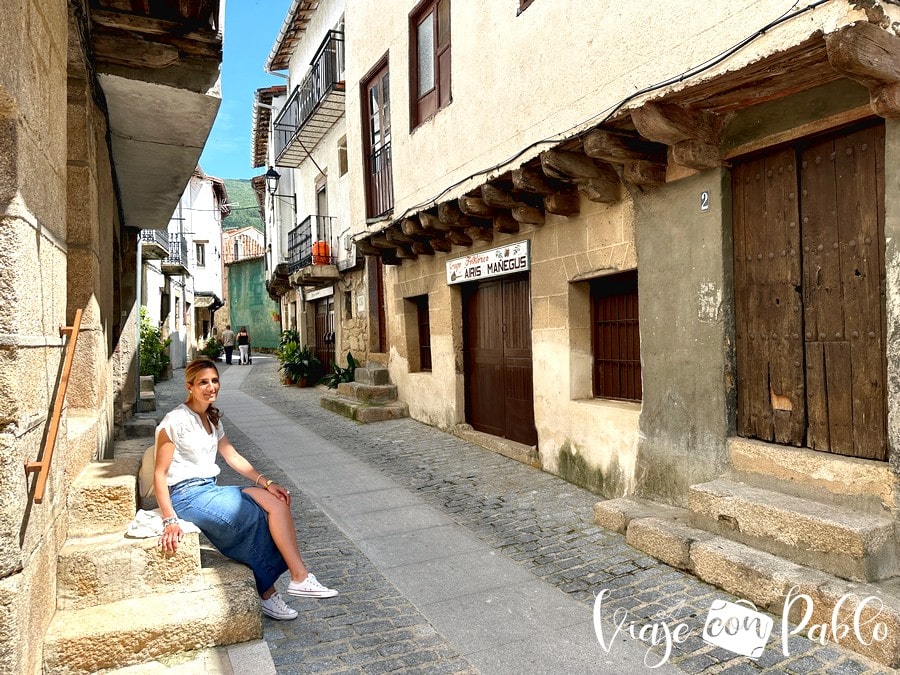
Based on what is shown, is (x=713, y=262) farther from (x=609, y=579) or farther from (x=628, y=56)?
(x=609, y=579)

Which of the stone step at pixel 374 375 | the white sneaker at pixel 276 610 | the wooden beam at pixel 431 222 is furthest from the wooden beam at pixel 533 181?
the stone step at pixel 374 375

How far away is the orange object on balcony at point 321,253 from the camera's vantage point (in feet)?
45.3

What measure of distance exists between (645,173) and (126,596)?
4.28m

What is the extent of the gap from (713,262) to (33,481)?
4.08m

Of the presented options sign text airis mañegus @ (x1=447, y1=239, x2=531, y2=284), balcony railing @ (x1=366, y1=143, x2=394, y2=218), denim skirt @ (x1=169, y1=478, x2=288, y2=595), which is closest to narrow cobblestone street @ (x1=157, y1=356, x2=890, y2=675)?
denim skirt @ (x1=169, y1=478, x2=288, y2=595)

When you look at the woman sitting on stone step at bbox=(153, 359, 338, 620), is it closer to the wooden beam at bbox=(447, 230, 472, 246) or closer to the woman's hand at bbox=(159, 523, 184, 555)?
the woman's hand at bbox=(159, 523, 184, 555)

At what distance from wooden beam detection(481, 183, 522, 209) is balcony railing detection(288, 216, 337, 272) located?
8.05 meters

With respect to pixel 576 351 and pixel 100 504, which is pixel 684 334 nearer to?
pixel 576 351

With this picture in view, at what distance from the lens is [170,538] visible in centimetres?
288

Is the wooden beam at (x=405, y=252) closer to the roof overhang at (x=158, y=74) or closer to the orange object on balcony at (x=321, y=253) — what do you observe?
the roof overhang at (x=158, y=74)

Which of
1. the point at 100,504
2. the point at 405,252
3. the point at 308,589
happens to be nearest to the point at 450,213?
the point at 405,252

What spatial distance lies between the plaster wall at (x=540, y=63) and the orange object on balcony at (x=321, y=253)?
4.89m

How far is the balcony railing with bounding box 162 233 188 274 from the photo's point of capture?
833 inches

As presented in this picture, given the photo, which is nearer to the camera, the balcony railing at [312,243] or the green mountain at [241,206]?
the balcony railing at [312,243]
